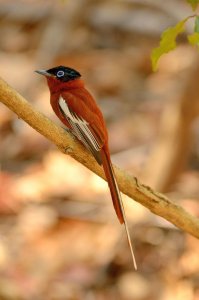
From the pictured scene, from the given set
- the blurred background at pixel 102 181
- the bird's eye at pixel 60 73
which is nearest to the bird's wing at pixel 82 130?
the bird's eye at pixel 60 73

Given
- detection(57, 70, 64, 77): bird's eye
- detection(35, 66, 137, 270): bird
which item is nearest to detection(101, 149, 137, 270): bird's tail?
detection(35, 66, 137, 270): bird

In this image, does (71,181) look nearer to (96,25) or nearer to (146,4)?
(146,4)

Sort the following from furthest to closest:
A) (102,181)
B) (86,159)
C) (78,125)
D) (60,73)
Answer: (102,181), (60,73), (78,125), (86,159)

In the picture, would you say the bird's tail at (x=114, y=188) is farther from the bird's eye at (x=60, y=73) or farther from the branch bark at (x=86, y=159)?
the bird's eye at (x=60, y=73)

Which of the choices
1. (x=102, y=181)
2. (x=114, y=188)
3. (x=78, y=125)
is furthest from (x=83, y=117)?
(x=102, y=181)

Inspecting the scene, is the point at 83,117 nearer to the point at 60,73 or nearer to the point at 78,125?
the point at 78,125

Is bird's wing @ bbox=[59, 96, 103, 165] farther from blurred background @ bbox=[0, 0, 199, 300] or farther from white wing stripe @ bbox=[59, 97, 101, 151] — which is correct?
blurred background @ bbox=[0, 0, 199, 300]
